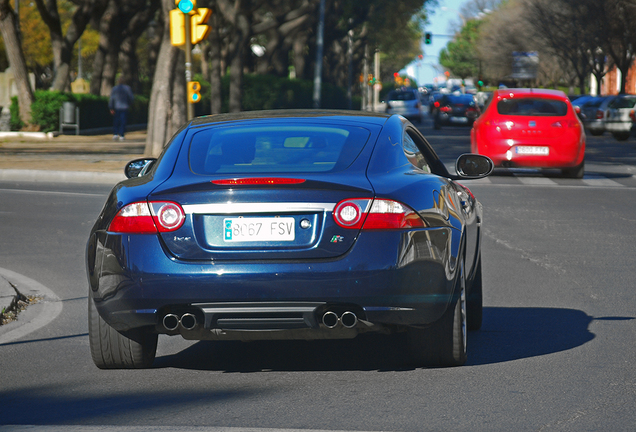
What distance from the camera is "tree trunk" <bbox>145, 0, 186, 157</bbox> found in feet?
72.4

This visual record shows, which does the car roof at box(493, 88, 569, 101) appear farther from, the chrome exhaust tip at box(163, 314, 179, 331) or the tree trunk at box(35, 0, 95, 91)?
the tree trunk at box(35, 0, 95, 91)

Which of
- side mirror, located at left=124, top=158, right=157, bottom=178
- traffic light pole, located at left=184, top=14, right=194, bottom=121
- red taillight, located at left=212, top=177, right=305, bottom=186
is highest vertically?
traffic light pole, located at left=184, top=14, right=194, bottom=121

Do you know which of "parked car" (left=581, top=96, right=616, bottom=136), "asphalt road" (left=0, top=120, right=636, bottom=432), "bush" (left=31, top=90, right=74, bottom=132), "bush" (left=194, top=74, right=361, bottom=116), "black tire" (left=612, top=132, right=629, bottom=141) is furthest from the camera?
"bush" (left=194, top=74, right=361, bottom=116)

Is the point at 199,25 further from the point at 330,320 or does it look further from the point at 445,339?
the point at 330,320

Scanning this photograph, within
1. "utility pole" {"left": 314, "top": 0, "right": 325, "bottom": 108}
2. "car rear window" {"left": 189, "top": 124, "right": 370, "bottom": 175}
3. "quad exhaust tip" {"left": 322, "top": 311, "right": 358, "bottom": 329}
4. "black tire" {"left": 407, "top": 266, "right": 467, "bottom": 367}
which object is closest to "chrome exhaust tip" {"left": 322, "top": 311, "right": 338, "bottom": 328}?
"quad exhaust tip" {"left": 322, "top": 311, "right": 358, "bottom": 329}

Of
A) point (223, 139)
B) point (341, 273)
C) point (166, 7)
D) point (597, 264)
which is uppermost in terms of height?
point (166, 7)

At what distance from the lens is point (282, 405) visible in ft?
15.7

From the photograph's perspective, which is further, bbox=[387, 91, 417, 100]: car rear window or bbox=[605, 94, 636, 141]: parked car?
bbox=[387, 91, 417, 100]: car rear window

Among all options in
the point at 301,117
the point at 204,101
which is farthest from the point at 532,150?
the point at 204,101

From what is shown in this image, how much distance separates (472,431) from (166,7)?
1928cm

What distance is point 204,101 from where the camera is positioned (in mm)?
44750

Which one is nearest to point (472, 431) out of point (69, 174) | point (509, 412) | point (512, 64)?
point (509, 412)

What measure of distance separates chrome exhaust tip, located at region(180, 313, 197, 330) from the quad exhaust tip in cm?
62

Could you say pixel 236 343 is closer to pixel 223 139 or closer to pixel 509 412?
pixel 223 139
